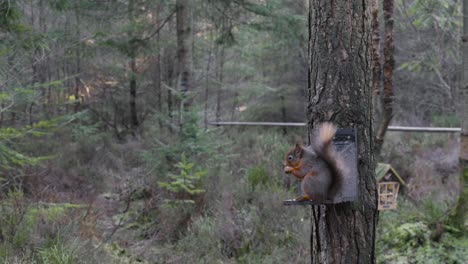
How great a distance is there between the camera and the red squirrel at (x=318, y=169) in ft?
6.27

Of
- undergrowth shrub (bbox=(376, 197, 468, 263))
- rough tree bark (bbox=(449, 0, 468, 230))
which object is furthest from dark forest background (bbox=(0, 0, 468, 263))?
rough tree bark (bbox=(449, 0, 468, 230))

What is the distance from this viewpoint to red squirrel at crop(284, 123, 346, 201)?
191cm

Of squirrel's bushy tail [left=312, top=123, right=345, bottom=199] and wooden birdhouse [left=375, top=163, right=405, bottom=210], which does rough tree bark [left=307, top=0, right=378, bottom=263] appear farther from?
wooden birdhouse [left=375, top=163, right=405, bottom=210]

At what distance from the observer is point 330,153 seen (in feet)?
6.23

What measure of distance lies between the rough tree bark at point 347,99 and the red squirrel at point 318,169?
19 cm

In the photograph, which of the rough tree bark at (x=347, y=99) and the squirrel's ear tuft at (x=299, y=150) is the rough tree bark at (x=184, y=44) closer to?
the rough tree bark at (x=347, y=99)

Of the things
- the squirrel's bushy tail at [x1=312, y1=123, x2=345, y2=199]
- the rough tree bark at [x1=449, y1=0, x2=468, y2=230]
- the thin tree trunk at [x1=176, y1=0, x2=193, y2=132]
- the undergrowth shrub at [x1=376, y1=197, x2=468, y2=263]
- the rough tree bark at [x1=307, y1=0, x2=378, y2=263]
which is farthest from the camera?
the thin tree trunk at [x1=176, y1=0, x2=193, y2=132]

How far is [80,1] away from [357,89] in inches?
280

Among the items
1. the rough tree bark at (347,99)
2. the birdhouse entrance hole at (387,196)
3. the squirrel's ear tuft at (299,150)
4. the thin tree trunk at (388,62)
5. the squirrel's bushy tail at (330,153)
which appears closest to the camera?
the squirrel's bushy tail at (330,153)

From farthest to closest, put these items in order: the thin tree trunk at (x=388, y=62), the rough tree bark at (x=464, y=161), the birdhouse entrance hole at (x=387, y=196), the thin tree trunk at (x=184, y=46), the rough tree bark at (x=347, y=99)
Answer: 1. the thin tree trunk at (x=184, y=46)
2. the birdhouse entrance hole at (x=387, y=196)
3. the thin tree trunk at (x=388, y=62)
4. the rough tree bark at (x=464, y=161)
5. the rough tree bark at (x=347, y=99)

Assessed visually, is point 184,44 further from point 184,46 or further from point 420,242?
point 420,242

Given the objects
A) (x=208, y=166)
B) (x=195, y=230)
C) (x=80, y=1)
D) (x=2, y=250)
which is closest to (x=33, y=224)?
(x=2, y=250)

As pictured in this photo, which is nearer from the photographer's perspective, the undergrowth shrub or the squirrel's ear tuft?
the squirrel's ear tuft

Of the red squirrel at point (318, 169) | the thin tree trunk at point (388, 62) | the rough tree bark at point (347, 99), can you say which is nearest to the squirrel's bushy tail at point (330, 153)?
the red squirrel at point (318, 169)
